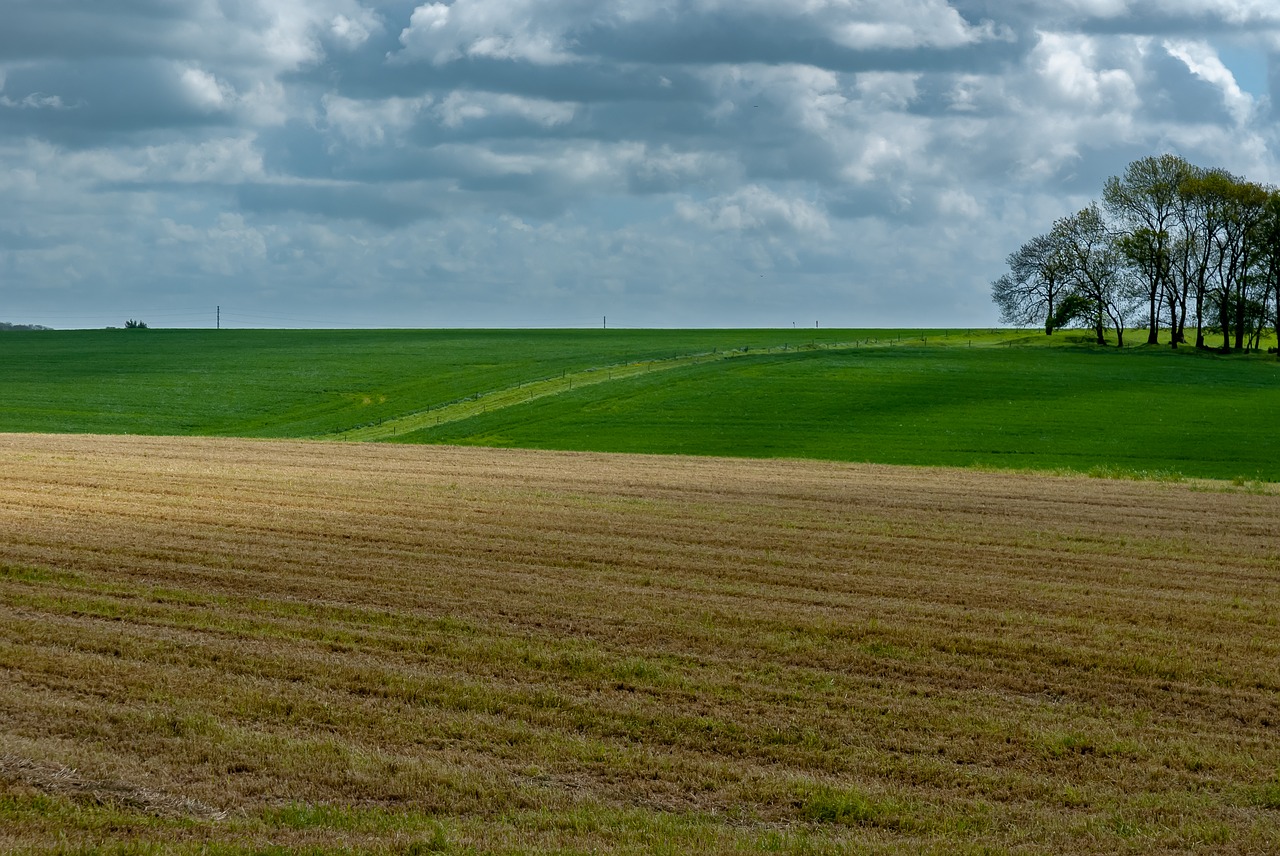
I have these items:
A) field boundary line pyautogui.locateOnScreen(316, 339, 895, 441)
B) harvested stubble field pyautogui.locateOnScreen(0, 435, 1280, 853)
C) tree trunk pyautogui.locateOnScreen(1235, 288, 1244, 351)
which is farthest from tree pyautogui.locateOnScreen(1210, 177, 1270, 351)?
harvested stubble field pyautogui.locateOnScreen(0, 435, 1280, 853)

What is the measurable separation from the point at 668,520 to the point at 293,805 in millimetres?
14708

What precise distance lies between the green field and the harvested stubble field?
69.9 feet

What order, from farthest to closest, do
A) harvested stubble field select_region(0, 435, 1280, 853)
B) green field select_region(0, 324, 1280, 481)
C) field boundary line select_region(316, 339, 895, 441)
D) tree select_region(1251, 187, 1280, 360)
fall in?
tree select_region(1251, 187, 1280, 360)
field boundary line select_region(316, 339, 895, 441)
green field select_region(0, 324, 1280, 481)
harvested stubble field select_region(0, 435, 1280, 853)

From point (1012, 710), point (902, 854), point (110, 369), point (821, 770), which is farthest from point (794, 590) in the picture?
point (110, 369)

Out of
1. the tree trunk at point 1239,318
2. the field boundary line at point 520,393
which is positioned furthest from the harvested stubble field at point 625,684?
the tree trunk at point 1239,318

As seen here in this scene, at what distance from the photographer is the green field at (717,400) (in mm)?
44156

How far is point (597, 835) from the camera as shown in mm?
8078

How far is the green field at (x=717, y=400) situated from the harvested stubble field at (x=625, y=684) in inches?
839

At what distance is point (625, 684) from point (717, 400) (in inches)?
1754

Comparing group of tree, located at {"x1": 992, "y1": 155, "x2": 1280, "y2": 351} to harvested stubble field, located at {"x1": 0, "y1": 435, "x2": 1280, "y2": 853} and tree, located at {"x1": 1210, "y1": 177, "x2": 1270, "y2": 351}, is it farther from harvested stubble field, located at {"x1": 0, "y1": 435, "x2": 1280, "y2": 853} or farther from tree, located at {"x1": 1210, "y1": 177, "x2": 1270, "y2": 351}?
harvested stubble field, located at {"x1": 0, "y1": 435, "x2": 1280, "y2": 853}

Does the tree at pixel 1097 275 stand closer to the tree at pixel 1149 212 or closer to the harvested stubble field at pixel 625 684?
the tree at pixel 1149 212

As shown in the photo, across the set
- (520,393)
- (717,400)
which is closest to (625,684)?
(717,400)

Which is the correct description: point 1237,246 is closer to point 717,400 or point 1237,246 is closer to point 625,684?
point 717,400

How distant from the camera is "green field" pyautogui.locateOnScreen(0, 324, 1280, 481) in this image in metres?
44.2
